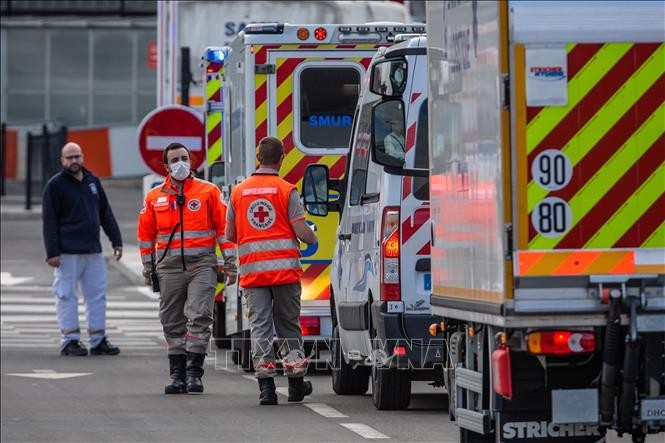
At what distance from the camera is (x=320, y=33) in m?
16.6

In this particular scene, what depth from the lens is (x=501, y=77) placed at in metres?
8.75

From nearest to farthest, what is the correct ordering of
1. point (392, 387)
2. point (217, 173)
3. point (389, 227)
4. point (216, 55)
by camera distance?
1. point (389, 227)
2. point (392, 387)
3. point (216, 55)
4. point (217, 173)

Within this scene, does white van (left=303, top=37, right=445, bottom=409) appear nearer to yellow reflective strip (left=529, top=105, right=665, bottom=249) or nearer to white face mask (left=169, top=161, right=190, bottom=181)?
white face mask (left=169, top=161, right=190, bottom=181)

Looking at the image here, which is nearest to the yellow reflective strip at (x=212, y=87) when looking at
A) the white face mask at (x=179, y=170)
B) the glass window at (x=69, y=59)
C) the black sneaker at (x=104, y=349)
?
the black sneaker at (x=104, y=349)

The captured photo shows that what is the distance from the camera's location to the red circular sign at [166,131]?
23469mm

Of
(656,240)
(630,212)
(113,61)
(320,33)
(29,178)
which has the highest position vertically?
(113,61)

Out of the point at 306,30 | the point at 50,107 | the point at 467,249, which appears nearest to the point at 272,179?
the point at 306,30

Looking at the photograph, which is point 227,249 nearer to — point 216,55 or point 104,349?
point 104,349

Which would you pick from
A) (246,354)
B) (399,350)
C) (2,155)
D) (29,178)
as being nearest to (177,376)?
(246,354)

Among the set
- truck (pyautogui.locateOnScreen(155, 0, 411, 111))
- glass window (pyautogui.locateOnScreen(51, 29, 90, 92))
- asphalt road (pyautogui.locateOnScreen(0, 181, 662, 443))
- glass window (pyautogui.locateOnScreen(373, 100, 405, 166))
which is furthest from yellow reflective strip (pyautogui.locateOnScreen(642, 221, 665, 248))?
glass window (pyautogui.locateOnScreen(51, 29, 90, 92))

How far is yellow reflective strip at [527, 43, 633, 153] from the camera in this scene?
869 centimetres

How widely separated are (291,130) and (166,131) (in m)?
7.26

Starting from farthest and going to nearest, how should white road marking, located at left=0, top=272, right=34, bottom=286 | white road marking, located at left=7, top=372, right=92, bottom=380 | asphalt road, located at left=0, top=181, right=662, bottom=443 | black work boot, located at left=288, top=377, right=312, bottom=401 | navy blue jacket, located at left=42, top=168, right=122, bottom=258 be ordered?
white road marking, located at left=0, top=272, right=34, bottom=286 < navy blue jacket, located at left=42, top=168, right=122, bottom=258 < white road marking, located at left=7, top=372, right=92, bottom=380 < black work boot, located at left=288, top=377, right=312, bottom=401 < asphalt road, located at left=0, top=181, right=662, bottom=443

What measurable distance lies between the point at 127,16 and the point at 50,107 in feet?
12.1
